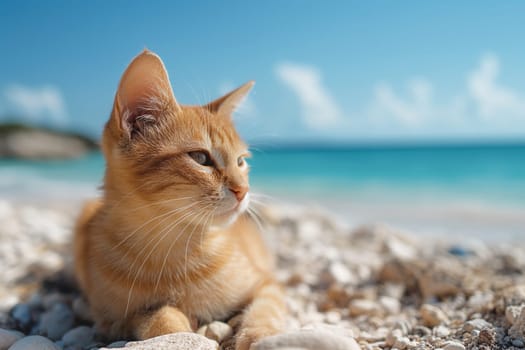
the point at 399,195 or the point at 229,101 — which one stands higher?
the point at 229,101

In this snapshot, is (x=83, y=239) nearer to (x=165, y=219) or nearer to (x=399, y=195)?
(x=165, y=219)

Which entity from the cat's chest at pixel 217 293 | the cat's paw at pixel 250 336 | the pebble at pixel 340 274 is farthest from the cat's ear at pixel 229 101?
the pebble at pixel 340 274

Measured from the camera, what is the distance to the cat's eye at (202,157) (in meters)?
1.99

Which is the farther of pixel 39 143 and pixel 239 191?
pixel 39 143

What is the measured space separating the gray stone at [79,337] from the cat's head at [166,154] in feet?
2.47

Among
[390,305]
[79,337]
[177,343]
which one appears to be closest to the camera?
A: [177,343]

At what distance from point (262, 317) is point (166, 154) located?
2.82ft

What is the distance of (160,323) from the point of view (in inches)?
73.6

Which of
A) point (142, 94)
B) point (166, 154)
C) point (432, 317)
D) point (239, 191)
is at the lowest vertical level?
point (432, 317)

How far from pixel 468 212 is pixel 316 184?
666cm

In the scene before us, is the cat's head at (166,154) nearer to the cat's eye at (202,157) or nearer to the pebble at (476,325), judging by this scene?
the cat's eye at (202,157)

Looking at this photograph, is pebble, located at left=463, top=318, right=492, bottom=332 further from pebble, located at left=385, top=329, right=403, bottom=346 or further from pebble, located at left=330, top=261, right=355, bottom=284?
pebble, located at left=330, top=261, right=355, bottom=284

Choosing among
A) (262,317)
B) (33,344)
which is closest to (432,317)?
(262,317)

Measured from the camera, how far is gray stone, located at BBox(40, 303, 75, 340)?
7.91ft
